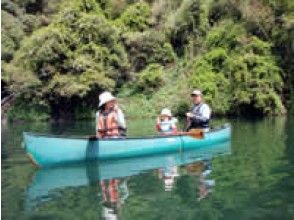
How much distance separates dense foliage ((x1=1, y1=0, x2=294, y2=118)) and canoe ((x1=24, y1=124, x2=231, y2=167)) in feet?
44.3

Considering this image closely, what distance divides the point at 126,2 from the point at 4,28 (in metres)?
7.78

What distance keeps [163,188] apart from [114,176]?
1857mm

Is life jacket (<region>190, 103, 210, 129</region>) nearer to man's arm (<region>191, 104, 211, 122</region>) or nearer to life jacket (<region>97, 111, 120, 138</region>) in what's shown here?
man's arm (<region>191, 104, 211, 122</region>)

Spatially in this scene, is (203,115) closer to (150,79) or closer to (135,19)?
(150,79)

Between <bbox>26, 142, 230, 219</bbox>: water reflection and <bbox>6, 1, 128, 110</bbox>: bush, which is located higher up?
<bbox>6, 1, 128, 110</bbox>: bush

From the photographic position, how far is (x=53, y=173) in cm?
1230

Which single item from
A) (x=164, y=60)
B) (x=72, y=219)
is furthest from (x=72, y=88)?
(x=72, y=219)

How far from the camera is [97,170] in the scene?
12.7 m

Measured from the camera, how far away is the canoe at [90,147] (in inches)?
495

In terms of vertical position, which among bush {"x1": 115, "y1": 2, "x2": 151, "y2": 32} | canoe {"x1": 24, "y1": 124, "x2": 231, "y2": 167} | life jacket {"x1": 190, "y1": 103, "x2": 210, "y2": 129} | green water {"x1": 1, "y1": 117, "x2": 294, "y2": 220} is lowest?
green water {"x1": 1, "y1": 117, "x2": 294, "y2": 220}

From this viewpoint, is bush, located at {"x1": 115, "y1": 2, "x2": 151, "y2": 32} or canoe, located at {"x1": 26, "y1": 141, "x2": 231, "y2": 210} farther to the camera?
bush, located at {"x1": 115, "y1": 2, "x2": 151, "y2": 32}

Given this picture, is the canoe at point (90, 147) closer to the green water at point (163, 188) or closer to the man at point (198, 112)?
the green water at point (163, 188)

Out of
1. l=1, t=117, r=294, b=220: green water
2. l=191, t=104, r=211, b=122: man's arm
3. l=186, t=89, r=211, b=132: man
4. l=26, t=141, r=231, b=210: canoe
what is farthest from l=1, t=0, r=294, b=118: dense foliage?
l=1, t=117, r=294, b=220: green water

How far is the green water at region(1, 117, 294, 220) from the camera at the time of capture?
850 centimetres
